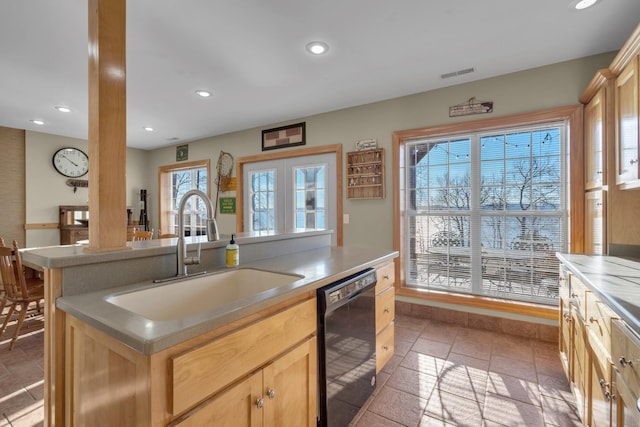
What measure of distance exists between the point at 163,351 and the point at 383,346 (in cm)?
164

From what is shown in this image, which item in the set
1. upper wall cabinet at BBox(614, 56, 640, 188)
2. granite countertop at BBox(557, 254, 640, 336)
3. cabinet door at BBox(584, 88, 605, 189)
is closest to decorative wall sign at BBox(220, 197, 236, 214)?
granite countertop at BBox(557, 254, 640, 336)

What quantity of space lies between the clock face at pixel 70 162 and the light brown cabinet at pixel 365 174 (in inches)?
170

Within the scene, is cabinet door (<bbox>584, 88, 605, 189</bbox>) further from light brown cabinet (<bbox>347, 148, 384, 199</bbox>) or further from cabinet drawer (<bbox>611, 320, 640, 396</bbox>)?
light brown cabinet (<bbox>347, 148, 384, 199</bbox>)

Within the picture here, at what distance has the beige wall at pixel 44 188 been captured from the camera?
4.58m

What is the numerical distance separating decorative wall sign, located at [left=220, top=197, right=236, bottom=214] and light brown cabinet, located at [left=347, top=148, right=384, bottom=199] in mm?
2117

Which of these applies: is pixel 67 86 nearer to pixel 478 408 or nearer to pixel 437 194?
pixel 437 194

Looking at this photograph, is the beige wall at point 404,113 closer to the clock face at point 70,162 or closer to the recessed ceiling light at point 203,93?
the recessed ceiling light at point 203,93

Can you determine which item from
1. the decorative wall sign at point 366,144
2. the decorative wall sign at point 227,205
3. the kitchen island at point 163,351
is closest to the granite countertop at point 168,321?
the kitchen island at point 163,351

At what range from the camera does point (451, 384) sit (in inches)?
81.0

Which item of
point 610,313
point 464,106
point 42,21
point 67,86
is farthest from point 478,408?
point 67,86

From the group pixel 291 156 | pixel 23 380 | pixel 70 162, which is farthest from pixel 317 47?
pixel 70 162

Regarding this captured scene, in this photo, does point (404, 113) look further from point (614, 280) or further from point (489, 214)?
point (614, 280)

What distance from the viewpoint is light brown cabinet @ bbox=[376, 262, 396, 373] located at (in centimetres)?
197

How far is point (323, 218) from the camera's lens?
13.1 feet
